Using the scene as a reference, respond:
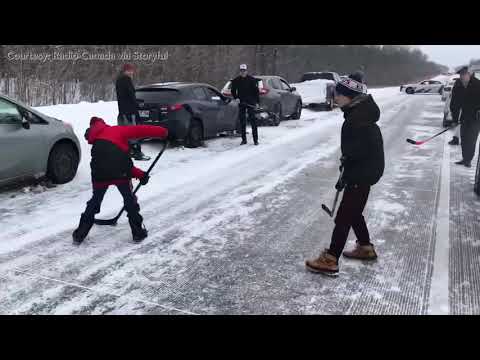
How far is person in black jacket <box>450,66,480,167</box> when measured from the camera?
338 inches

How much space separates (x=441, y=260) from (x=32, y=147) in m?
5.42

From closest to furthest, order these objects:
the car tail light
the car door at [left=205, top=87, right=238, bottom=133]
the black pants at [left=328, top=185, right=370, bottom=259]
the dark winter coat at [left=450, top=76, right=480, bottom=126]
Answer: the black pants at [left=328, top=185, right=370, bottom=259] < the dark winter coat at [left=450, top=76, right=480, bottom=126] < the car tail light < the car door at [left=205, top=87, right=238, bottom=133]

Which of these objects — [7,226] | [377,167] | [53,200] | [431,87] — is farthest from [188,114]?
[431,87]

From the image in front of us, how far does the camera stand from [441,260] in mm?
4465

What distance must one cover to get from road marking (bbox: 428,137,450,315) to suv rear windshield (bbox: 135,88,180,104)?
5.71 m

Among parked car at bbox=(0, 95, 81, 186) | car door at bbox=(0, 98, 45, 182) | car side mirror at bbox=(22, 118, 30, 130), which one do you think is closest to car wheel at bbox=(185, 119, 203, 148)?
parked car at bbox=(0, 95, 81, 186)

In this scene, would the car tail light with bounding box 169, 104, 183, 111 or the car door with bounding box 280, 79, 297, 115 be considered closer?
the car tail light with bounding box 169, 104, 183, 111

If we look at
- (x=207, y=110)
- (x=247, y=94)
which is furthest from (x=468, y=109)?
(x=207, y=110)

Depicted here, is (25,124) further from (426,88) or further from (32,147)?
(426,88)

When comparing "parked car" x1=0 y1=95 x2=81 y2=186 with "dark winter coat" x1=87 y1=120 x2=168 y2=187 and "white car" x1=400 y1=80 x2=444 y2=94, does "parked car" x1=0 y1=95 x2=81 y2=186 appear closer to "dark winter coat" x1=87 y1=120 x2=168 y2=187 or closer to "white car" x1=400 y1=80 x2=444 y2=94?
"dark winter coat" x1=87 y1=120 x2=168 y2=187

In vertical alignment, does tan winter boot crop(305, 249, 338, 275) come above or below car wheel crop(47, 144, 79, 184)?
below

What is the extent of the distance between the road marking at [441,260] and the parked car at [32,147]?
5350mm

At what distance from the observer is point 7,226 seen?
5.18 meters
